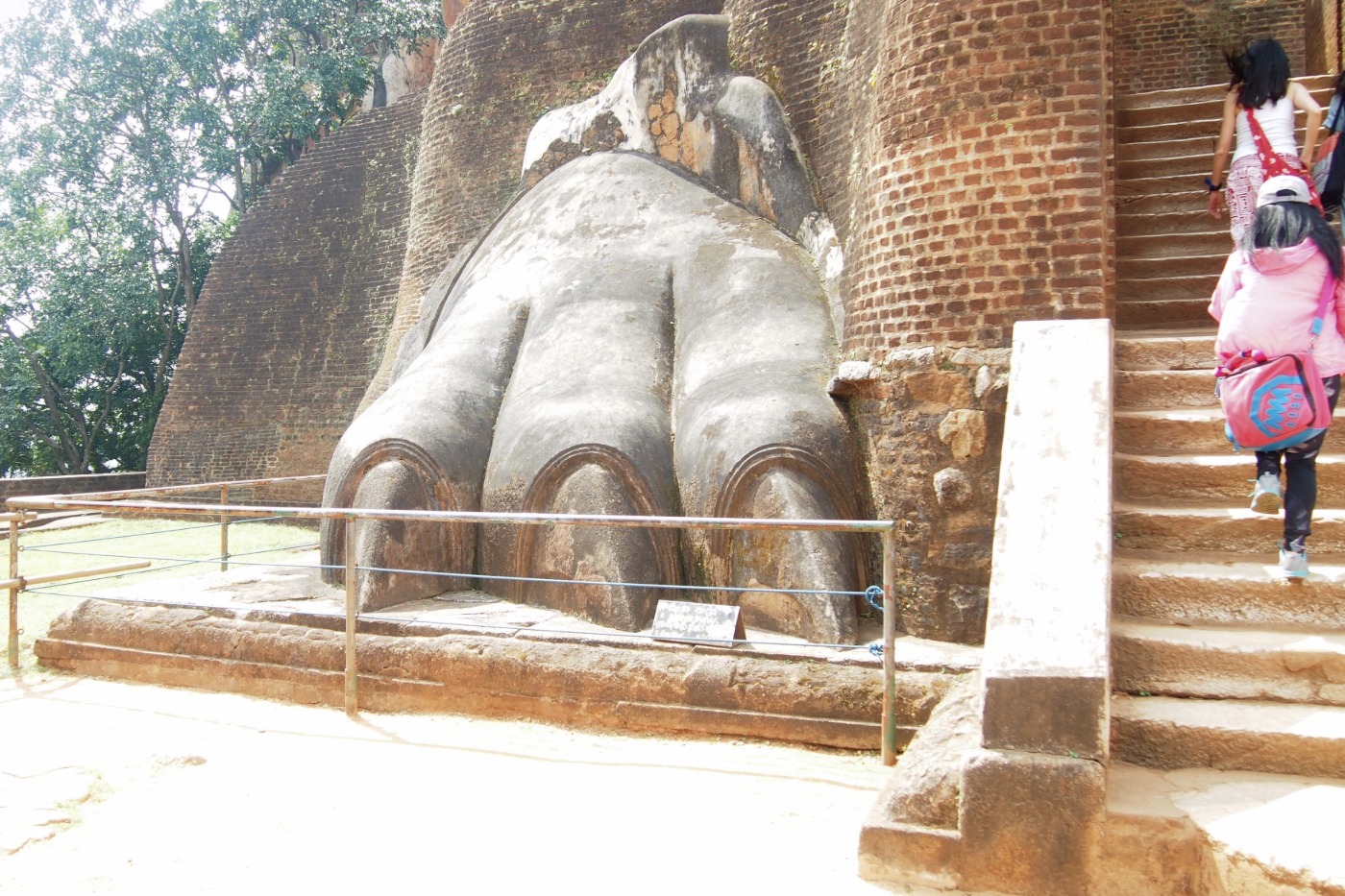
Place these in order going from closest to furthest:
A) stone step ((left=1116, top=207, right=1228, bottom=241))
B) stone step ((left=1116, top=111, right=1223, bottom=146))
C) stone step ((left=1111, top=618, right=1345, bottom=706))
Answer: stone step ((left=1111, top=618, right=1345, bottom=706)), stone step ((left=1116, top=207, right=1228, bottom=241)), stone step ((left=1116, top=111, right=1223, bottom=146))

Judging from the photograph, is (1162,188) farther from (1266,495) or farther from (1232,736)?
Result: (1232,736)

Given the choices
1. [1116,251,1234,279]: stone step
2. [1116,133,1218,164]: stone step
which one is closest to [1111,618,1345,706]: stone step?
[1116,251,1234,279]: stone step

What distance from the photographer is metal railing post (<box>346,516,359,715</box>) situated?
533 centimetres

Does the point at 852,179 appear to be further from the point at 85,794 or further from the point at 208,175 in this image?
the point at 208,175

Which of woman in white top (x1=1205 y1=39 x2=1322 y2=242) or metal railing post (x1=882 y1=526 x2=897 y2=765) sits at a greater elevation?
woman in white top (x1=1205 y1=39 x2=1322 y2=242)

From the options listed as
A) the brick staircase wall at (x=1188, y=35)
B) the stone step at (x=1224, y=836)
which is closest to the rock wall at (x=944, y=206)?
the stone step at (x=1224, y=836)

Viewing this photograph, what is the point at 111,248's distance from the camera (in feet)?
74.2

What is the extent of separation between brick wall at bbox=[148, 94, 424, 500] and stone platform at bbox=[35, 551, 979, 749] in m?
10.9

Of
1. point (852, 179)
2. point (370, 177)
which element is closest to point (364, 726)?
point (852, 179)

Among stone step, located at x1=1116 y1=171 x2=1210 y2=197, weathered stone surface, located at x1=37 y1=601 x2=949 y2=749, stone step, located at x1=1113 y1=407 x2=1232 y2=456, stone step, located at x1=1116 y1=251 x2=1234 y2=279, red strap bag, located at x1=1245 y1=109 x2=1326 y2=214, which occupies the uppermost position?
stone step, located at x1=1116 y1=171 x2=1210 y2=197

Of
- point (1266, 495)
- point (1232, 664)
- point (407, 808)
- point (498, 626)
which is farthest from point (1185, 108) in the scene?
→ point (407, 808)

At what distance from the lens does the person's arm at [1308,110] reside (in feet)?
14.8

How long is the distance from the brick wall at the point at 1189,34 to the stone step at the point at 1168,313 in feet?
27.1

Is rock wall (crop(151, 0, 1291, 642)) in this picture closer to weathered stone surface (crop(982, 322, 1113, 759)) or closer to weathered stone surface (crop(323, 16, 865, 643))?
weathered stone surface (crop(323, 16, 865, 643))
